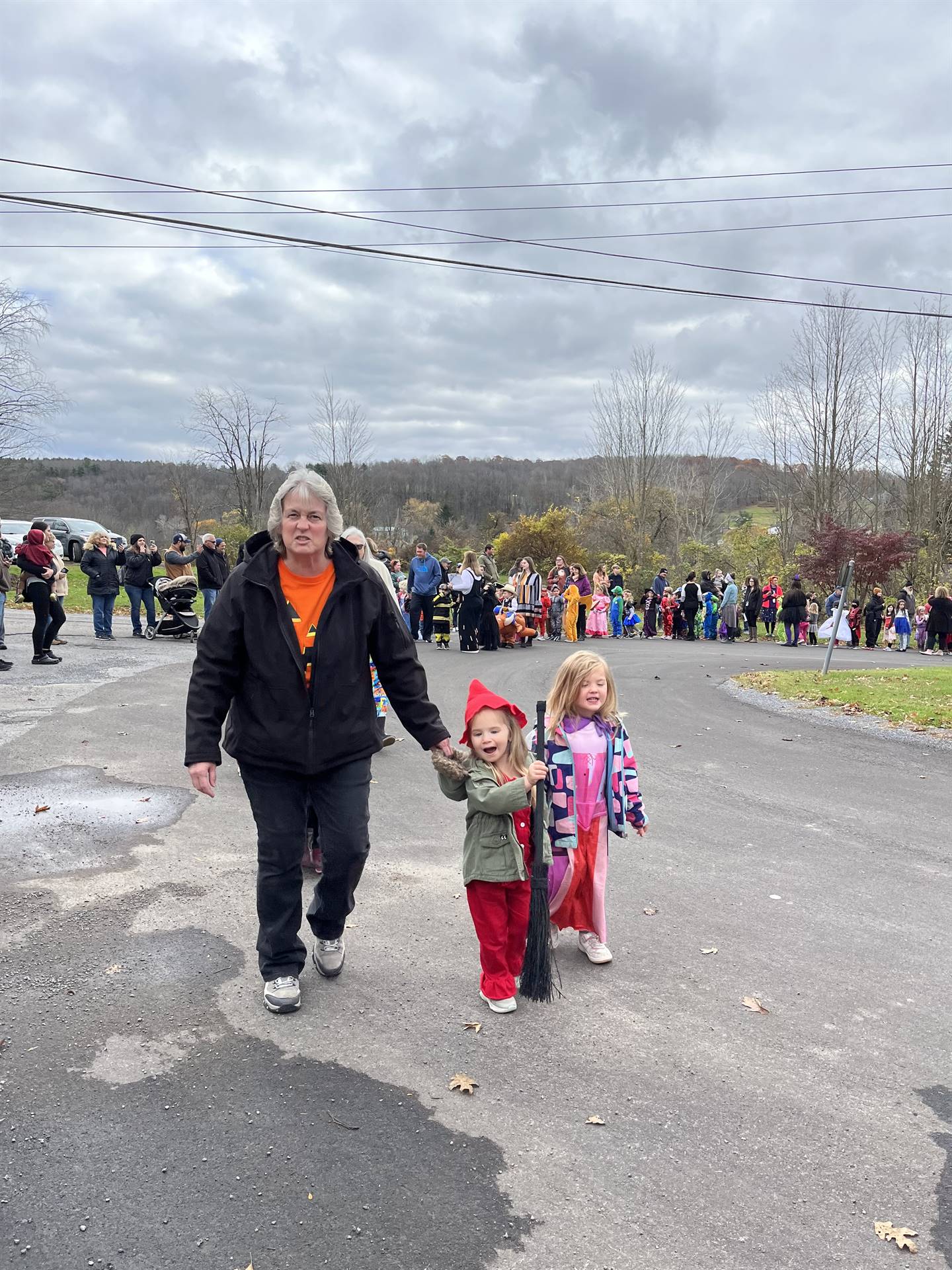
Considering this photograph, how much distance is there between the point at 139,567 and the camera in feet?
54.2

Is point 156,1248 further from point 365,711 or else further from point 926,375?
point 926,375

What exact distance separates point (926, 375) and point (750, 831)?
34292mm

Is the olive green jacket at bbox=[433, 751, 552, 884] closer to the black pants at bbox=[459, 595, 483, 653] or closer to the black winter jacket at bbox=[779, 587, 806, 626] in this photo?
the black pants at bbox=[459, 595, 483, 653]

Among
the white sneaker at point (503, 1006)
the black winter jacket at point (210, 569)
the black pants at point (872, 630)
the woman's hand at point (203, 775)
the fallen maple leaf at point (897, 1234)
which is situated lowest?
the fallen maple leaf at point (897, 1234)

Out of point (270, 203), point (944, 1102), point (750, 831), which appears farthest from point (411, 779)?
point (270, 203)

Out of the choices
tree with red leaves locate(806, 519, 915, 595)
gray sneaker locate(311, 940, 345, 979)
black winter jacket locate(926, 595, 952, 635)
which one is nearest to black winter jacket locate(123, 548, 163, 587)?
gray sneaker locate(311, 940, 345, 979)

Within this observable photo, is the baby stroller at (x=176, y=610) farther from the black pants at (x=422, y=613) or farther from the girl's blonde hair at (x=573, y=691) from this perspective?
the girl's blonde hair at (x=573, y=691)

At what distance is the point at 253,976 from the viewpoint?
3.96m

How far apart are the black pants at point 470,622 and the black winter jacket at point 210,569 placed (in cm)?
466

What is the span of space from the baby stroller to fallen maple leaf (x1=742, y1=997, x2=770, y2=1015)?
14706 mm

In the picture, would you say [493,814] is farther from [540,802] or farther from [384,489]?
[384,489]

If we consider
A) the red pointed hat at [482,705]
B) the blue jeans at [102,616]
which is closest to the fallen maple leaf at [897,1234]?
the red pointed hat at [482,705]

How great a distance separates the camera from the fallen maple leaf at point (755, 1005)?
3.83 m

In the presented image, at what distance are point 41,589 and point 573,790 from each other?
10514 mm
